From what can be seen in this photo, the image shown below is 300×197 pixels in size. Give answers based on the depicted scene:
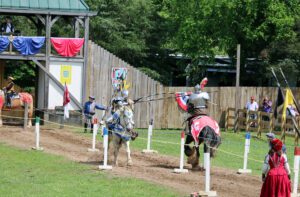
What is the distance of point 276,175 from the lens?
47.5 feet

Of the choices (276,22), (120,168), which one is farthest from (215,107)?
(120,168)

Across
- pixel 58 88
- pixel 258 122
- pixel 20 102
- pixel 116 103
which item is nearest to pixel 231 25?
pixel 258 122

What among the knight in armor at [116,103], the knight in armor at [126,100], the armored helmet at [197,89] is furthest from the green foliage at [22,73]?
the armored helmet at [197,89]

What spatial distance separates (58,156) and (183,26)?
26.4m

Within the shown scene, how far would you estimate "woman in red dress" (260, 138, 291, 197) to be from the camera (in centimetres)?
1438

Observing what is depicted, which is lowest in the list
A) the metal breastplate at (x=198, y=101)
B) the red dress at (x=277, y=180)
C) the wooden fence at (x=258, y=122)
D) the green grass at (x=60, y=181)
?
the green grass at (x=60, y=181)

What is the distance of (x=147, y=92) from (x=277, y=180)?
2434cm

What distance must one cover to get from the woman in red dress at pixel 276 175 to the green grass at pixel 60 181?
253 centimetres

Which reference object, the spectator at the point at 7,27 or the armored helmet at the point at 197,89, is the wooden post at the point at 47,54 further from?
the armored helmet at the point at 197,89

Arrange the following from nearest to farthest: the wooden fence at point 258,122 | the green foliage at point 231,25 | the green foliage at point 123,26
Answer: the wooden fence at point 258,122, the green foliage at point 231,25, the green foliage at point 123,26

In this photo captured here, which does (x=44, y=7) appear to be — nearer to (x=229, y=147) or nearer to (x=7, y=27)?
(x=7, y=27)

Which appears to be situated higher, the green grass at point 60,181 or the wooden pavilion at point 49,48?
the wooden pavilion at point 49,48

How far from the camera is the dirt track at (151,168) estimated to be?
1747 cm

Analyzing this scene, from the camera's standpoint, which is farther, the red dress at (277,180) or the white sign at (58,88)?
the white sign at (58,88)
